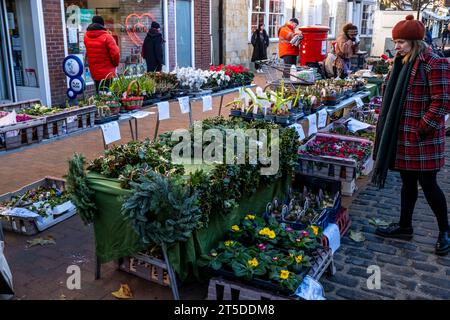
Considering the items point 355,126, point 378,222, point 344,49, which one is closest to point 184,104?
point 355,126

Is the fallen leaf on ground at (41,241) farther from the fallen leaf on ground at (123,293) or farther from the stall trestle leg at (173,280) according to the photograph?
the stall trestle leg at (173,280)

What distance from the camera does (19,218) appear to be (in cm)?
413

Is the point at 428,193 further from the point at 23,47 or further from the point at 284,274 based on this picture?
the point at 23,47

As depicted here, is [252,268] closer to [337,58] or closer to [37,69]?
[337,58]

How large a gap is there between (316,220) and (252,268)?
107 cm

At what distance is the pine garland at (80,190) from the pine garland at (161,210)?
0.37m

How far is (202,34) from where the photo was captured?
13484 mm

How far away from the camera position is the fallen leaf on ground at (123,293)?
3207 mm

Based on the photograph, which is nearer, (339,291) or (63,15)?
(339,291)

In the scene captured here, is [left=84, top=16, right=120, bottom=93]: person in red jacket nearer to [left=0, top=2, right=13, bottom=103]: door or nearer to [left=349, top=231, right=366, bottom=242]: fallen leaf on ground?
[left=0, top=2, right=13, bottom=103]: door

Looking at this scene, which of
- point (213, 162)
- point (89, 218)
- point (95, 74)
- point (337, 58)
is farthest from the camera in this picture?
point (337, 58)

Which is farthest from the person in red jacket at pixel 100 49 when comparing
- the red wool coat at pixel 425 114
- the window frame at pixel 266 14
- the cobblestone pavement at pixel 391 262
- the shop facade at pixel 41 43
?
the window frame at pixel 266 14

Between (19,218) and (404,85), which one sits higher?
(404,85)
